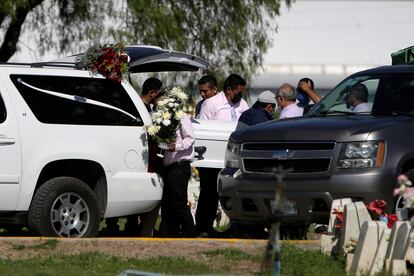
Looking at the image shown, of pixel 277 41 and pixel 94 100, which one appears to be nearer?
pixel 94 100

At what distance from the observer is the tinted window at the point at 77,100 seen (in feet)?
39.7

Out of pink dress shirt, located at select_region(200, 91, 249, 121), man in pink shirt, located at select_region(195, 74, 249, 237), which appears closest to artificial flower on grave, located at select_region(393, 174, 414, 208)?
man in pink shirt, located at select_region(195, 74, 249, 237)

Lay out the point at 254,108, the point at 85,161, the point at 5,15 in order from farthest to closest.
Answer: the point at 5,15 → the point at 254,108 → the point at 85,161

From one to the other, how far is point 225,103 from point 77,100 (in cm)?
285

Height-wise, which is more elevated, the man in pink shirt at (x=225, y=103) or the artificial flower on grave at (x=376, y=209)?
the man in pink shirt at (x=225, y=103)

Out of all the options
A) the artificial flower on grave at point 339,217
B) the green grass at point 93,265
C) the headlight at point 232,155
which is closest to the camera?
the green grass at point 93,265

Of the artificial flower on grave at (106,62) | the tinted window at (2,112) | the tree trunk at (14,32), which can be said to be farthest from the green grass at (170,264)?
the tree trunk at (14,32)

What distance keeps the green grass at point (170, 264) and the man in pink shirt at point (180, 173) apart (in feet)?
7.73

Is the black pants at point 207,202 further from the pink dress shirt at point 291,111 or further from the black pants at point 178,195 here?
the pink dress shirt at point 291,111

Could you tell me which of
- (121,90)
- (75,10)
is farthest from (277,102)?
(75,10)

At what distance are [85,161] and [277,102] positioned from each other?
3.30 m

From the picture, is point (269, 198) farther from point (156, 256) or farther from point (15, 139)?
point (15, 139)

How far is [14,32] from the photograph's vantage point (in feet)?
84.1

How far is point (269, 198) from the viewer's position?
456 inches
